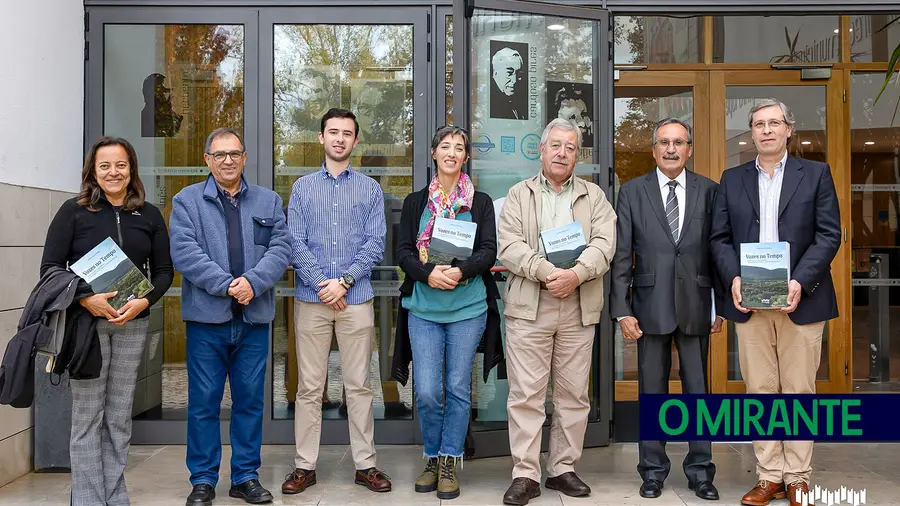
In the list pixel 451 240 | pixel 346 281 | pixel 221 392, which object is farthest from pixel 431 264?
pixel 221 392

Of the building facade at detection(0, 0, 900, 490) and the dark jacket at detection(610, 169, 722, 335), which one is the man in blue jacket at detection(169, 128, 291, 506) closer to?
the building facade at detection(0, 0, 900, 490)

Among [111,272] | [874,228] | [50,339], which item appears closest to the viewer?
[50,339]

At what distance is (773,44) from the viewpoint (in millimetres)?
6492

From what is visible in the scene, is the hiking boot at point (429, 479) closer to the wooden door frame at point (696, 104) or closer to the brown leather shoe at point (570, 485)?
the brown leather shoe at point (570, 485)

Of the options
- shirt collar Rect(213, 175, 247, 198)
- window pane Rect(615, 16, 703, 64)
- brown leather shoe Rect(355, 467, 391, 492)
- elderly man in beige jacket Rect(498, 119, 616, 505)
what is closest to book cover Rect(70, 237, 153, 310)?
shirt collar Rect(213, 175, 247, 198)

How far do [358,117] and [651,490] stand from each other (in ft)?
9.73

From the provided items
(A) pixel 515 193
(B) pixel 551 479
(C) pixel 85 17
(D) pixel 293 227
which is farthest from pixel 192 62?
(B) pixel 551 479

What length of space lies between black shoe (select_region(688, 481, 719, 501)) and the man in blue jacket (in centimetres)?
220

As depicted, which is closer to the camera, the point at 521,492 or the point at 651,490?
the point at 521,492

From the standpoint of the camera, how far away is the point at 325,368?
4.25m

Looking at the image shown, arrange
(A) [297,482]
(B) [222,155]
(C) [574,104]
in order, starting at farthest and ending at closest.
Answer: (C) [574,104] < (A) [297,482] < (B) [222,155]

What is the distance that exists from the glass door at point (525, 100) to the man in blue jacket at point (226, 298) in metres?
1.39

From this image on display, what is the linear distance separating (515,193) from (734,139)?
3010 millimetres

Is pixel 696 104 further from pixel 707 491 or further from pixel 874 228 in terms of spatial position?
pixel 707 491
